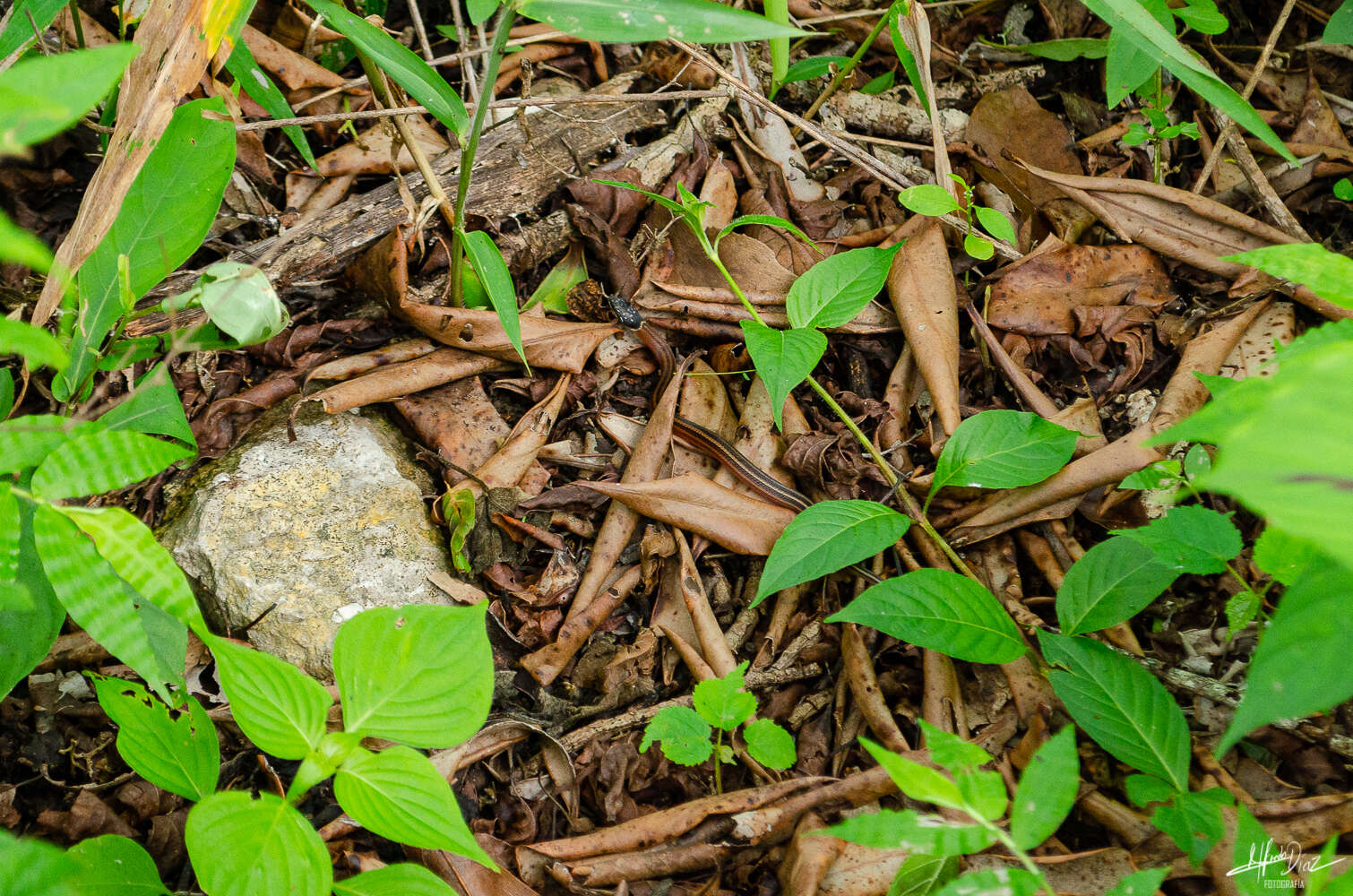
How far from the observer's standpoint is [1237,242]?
2312 millimetres

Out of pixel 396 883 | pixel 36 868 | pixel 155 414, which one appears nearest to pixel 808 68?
pixel 155 414

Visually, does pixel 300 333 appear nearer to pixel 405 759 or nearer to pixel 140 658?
pixel 140 658

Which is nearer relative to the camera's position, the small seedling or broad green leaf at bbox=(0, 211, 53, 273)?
broad green leaf at bbox=(0, 211, 53, 273)

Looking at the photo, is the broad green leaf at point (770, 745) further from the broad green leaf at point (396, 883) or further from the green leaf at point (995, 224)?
the green leaf at point (995, 224)

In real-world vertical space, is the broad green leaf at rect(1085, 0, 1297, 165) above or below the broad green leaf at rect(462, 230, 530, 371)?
above

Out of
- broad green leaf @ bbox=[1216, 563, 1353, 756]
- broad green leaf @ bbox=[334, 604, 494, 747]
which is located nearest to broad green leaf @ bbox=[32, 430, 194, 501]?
broad green leaf @ bbox=[334, 604, 494, 747]

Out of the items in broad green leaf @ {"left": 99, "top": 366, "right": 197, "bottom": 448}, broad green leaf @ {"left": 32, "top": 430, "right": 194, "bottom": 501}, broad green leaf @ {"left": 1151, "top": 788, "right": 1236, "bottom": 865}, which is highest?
broad green leaf @ {"left": 32, "top": 430, "right": 194, "bottom": 501}

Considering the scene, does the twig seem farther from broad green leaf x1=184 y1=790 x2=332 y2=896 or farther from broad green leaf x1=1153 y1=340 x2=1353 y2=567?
broad green leaf x1=1153 y1=340 x2=1353 y2=567

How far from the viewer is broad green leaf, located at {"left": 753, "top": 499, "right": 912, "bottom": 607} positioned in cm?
178

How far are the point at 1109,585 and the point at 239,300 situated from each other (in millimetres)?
1934

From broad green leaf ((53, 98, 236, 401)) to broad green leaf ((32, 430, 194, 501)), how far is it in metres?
0.61

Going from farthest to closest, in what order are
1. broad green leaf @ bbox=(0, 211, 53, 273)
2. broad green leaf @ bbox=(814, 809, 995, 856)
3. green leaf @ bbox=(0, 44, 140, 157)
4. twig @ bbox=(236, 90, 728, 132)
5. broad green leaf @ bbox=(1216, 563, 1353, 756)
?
1. twig @ bbox=(236, 90, 728, 132)
2. broad green leaf @ bbox=(814, 809, 995, 856)
3. broad green leaf @ bbox=(1216, 563, 1353, 756)
4. green leaf @ bbox=(0, 44, 140, 157)
5. broad green leaf @ bbox=(0, 211, 53, 273)

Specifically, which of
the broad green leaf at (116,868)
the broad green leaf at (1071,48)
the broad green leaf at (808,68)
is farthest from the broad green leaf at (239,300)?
the broad green leaf at (1071,48)

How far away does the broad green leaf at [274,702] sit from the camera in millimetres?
1322
